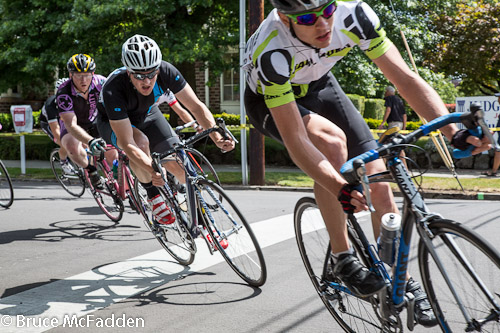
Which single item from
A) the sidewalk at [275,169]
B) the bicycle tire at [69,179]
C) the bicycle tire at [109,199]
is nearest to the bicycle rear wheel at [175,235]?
the bicycle tire at [109,199]

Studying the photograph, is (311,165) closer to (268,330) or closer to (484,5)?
(268,330)

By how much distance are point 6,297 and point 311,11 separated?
3.48m

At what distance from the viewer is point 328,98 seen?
3961mm

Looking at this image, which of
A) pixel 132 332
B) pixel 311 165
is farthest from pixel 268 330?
pixel 311 165

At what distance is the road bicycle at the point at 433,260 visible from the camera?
2.57m

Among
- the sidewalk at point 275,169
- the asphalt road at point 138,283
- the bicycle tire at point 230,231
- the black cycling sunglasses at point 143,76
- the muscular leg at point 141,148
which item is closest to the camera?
the asphalt road at point 138,283

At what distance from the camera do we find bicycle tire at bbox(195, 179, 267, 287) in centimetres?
500

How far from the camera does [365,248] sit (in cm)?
326

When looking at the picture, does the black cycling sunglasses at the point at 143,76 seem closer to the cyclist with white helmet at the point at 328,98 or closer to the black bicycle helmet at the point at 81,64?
the cyclist with white helmet at the point at 328,98

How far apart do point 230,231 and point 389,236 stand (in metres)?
2.33

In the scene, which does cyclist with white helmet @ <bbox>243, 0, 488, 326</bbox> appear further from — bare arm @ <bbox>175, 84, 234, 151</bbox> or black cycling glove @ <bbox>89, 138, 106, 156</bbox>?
black cycling glove @ <bbox>89, 138, 106, 156</bbox>

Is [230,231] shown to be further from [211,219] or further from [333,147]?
[333,147]

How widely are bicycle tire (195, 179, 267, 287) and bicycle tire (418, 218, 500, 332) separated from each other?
223cm

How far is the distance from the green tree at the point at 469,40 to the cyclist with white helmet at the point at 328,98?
18151mm
